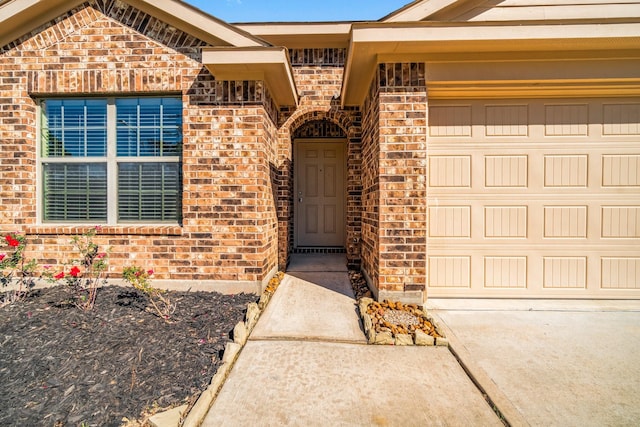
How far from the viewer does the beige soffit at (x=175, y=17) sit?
11.6 feet

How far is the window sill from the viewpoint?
12.3 feet

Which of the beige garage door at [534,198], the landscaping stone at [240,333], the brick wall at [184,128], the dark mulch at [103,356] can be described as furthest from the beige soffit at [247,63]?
the landscaping stone at [240,333]

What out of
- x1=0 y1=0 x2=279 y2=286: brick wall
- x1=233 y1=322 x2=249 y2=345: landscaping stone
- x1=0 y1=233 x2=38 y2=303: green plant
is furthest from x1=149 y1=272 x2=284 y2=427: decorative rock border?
x1=0 y1=233 x2=38 y2=303: green plant

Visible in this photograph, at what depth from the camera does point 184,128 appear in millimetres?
3725

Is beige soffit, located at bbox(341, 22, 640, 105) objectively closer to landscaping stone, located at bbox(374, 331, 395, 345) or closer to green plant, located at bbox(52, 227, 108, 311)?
landscaping stone, located at bbox(374, 331, 395, 345)

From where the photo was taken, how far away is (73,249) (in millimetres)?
3809

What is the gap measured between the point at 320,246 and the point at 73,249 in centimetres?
400

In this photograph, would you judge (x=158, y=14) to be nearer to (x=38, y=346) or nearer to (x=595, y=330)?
(x=38, y=346)

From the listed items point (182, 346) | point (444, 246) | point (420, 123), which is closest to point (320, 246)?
point (444, 246)

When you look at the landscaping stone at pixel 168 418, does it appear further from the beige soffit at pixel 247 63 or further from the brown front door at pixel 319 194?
the brown front door at pixel 319 194

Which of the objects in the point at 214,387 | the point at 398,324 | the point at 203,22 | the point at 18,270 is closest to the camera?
the point at 214,387

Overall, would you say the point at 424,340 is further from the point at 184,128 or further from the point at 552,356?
the point at 184,128

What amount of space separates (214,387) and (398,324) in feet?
5.95

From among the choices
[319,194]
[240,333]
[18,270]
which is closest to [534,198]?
[319,194]
